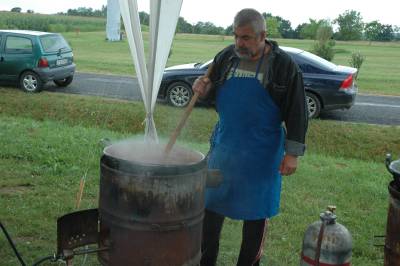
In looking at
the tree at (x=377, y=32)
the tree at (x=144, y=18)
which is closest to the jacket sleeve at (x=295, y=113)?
the tree at (x=144, y=18)

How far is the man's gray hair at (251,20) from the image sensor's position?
3.03 metres

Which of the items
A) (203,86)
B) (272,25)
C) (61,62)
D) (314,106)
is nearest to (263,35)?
(203,86)

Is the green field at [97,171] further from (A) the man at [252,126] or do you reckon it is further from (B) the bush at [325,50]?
(B) the bush at [325,50]

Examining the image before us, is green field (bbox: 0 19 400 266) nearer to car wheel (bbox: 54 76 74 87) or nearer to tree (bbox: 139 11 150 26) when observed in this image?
tree (bbox: 139 11 150 26)

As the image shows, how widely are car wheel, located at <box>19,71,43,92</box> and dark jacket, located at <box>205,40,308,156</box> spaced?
9.96 m

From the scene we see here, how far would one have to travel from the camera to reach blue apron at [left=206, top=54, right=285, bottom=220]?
317 centimetres

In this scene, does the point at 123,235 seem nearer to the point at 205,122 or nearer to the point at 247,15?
the point at 247,15

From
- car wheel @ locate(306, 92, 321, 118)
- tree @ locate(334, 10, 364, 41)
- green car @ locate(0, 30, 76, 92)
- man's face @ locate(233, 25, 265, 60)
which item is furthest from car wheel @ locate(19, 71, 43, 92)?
tree @ locate(334, 10, 364, 41)

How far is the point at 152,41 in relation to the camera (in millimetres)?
3080

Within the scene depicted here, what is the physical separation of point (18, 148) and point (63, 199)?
6.62ft

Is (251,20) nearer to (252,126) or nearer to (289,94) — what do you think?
(289,94)

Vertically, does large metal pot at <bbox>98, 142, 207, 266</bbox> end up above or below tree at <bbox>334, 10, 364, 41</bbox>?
below

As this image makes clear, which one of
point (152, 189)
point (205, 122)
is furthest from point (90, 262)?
point (205, 122)

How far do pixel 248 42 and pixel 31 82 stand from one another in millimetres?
10130
